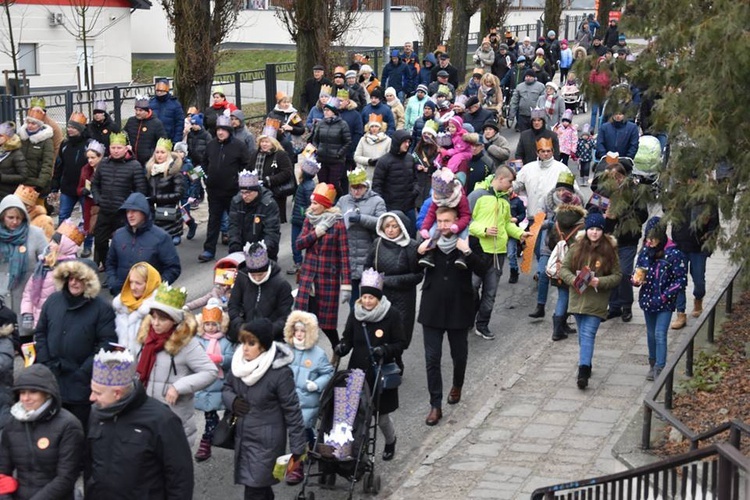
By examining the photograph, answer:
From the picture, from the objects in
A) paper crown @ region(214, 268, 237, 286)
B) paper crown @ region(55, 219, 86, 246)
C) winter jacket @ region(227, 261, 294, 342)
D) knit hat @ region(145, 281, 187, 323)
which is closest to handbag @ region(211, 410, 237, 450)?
knit hat @ region(145, 281, 187, 323)

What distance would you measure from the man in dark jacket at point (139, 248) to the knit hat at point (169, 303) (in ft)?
10.0

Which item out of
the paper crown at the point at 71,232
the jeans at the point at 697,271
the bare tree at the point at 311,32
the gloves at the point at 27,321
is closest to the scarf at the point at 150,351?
the gloves at the point at 27,321

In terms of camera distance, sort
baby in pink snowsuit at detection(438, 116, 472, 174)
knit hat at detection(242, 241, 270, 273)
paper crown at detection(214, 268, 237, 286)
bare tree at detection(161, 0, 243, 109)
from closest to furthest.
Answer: knit hat at detection(242, 241, 270, 273) → paper crown at detection(214, 268, 237, 286) → baby in pink snowsuit at detection(438, 116, 472, 174) → bare tree at detection(161, 0, 243, 109)

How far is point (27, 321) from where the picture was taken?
1166 centimetres

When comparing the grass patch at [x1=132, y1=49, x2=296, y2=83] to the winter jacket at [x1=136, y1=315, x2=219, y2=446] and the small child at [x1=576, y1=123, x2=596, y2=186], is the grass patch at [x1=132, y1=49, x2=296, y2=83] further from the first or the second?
the winter jacket at [x1=136, y1=315, x2=219, y2=446]

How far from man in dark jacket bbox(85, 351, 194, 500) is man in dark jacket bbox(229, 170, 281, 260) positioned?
6.51m

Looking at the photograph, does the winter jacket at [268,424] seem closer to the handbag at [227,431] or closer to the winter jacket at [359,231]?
the handbag at [227,431]

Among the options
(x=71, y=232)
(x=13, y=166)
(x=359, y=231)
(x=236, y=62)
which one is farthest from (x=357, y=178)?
(x=236, y=62)

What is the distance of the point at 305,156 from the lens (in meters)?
17.7

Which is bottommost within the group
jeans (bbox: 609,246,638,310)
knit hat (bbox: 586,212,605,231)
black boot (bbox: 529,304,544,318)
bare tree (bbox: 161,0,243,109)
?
black boot (bbox: 529,304,544,318)

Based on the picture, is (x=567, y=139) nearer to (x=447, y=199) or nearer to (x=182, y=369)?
(x=447, y=199)

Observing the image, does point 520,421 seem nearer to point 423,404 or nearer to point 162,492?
point 423,404

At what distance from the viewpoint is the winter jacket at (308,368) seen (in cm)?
972

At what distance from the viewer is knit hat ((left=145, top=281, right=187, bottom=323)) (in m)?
9.14
